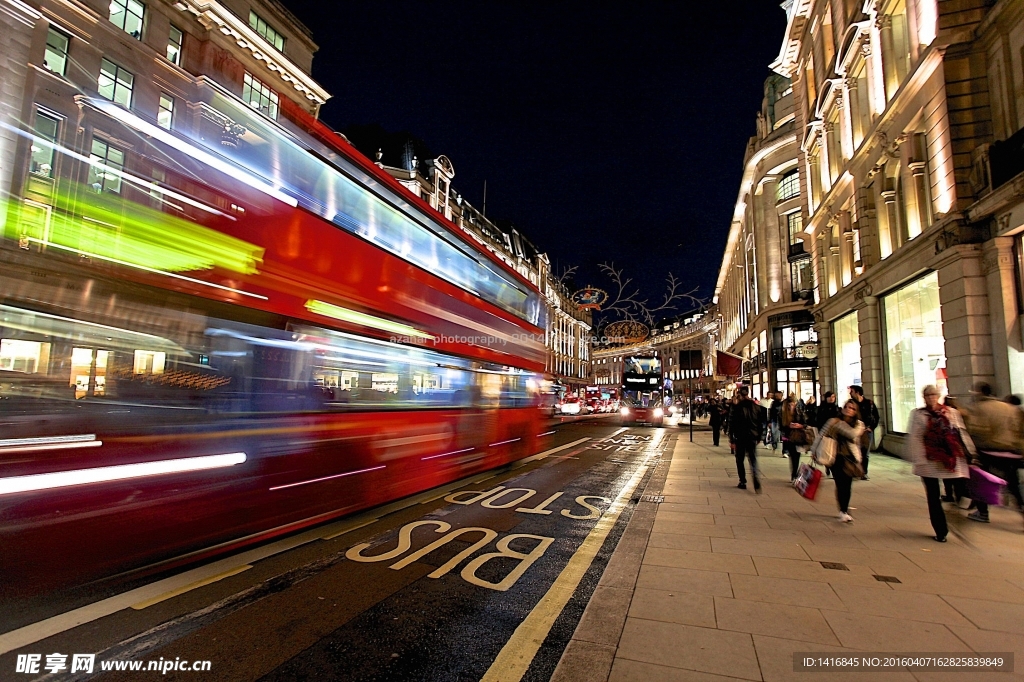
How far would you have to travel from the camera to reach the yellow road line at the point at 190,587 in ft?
13.2

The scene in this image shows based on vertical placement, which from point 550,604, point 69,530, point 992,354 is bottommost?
point 550,604

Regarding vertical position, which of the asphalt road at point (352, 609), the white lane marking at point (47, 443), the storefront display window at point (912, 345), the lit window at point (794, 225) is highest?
the lit window at point (794, 225)

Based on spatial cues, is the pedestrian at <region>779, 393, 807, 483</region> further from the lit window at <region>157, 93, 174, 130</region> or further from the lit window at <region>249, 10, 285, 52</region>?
the lit window at <region>249, 10, 285, 52</region>

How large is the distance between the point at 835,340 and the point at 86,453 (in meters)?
23.5

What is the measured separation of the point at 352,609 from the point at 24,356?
295 centimetres

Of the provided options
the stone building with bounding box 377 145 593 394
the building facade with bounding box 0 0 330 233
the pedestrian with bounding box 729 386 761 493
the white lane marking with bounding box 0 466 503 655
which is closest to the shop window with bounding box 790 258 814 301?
the stone building with bounding box 377 145 593 394

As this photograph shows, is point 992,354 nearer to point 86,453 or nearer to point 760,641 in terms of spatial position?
point 760,641

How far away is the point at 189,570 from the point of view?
4.79 m

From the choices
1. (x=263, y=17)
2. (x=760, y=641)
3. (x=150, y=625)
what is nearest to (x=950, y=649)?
(x=760, y=641)

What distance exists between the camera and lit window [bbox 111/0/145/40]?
18.9m

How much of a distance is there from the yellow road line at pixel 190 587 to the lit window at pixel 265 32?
88.1ft

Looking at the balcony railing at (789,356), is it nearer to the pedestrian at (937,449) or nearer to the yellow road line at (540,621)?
the pedestrian at (937,449)
